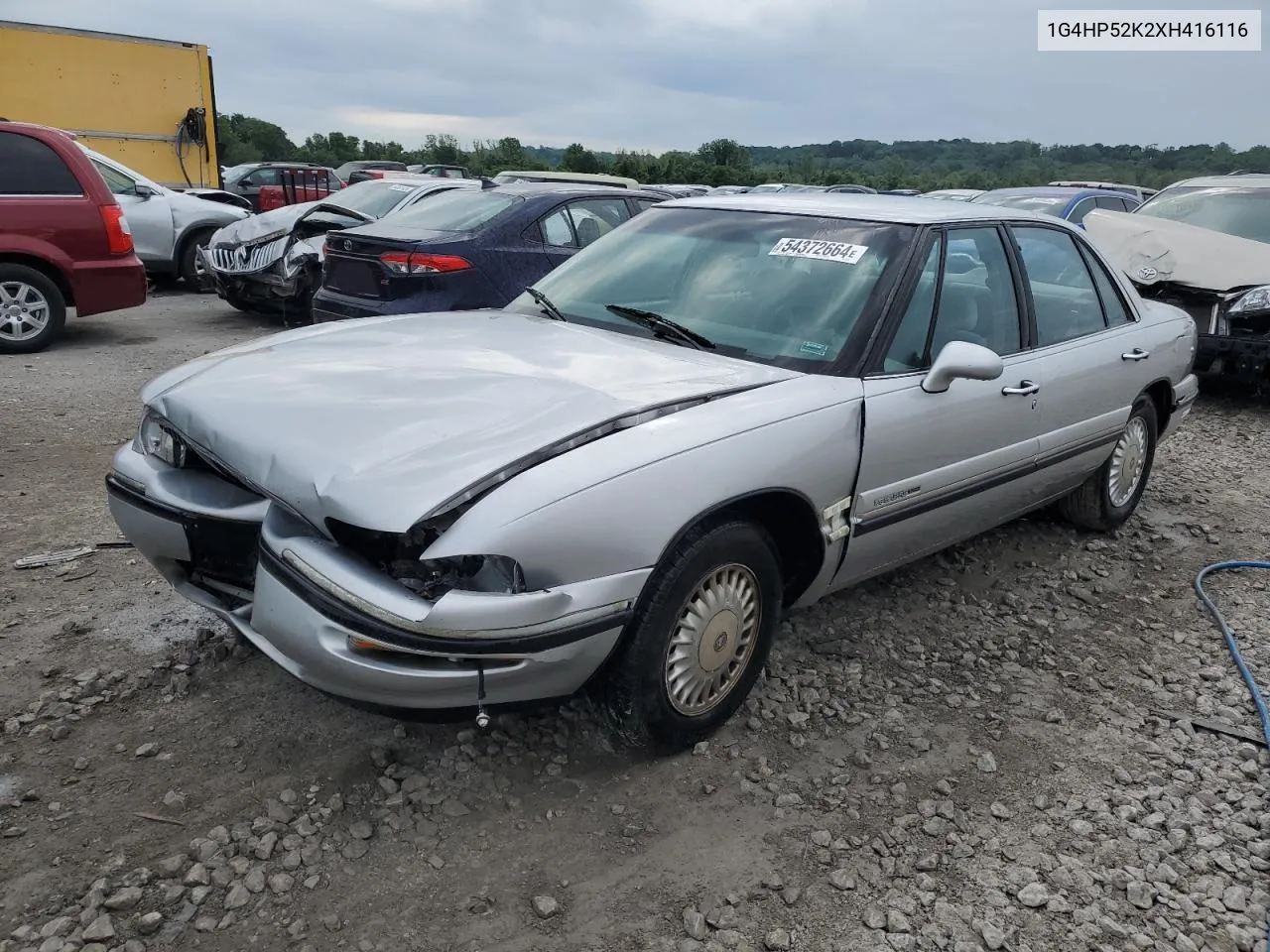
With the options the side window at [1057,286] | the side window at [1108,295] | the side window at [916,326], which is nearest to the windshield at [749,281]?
the side window at [916,326]

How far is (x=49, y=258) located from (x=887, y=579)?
6.99m

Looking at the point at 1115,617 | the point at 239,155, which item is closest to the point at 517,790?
the point at 1115,617

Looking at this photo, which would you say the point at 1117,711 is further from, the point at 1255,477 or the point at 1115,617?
the point at 1255,477

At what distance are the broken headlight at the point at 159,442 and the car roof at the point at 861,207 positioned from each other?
220cm

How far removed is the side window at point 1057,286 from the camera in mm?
4018

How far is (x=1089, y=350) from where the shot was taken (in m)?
4.18

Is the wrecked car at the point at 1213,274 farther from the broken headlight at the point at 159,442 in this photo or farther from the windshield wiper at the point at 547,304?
the broken headlight at the point at 159,442

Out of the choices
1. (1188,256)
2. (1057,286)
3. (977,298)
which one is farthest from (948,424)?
(1188,256)

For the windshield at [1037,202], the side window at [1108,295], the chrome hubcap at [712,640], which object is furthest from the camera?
the windshield at [1037,202]

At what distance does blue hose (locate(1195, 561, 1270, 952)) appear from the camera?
10.7ft

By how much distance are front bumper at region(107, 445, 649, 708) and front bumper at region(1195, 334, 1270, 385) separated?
256 inches

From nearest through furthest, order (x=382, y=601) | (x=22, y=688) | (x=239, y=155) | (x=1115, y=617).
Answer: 1. (x=382, y=601)
2. (x=22, y=688)
3. (x=1115, y=617)
4. (x=239, y=155)

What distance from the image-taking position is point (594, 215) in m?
7.39

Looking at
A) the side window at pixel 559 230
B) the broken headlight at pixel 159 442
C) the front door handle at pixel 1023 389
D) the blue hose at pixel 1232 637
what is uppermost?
the side window at pixel 559 230
